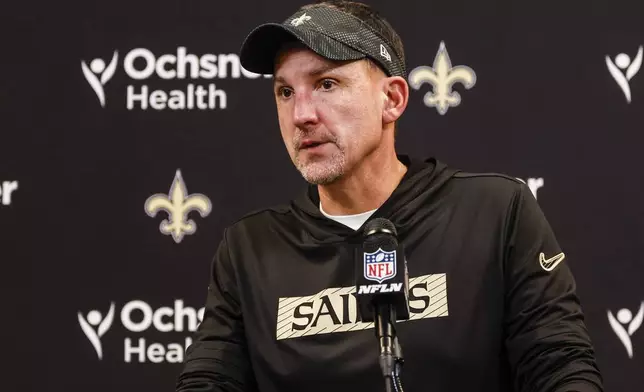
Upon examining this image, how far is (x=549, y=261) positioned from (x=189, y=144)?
1.25 m

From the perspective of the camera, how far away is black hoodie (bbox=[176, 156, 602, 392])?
6.21ft

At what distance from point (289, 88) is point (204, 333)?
55 centimetres

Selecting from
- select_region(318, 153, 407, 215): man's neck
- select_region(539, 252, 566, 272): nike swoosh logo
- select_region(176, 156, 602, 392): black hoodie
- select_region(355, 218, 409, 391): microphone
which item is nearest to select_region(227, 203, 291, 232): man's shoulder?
select_region(176, 156, 602, 392): black hoodie

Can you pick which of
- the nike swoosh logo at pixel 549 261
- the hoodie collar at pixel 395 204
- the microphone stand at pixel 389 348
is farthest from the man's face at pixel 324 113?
the microphone stand at pixel 389 348

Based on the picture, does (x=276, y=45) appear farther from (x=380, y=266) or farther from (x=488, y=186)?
(x=380, y=266)

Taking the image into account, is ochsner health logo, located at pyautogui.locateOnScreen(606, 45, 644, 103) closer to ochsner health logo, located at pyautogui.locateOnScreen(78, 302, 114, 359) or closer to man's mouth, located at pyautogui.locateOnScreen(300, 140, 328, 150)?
man's mouth, located at pyautogui.locateOnScreen(300, 140, 328, 150)

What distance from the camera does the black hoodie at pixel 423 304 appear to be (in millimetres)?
1893

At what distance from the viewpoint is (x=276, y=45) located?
209cm

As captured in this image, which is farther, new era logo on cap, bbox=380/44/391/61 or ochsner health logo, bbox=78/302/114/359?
ochsner health logo, bbox=78/302/114/359

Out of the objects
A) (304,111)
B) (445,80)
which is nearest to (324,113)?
(304,111)

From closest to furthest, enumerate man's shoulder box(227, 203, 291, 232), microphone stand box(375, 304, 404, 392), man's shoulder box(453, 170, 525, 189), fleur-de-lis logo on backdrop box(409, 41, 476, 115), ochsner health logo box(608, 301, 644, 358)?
microphone stand box(375, 304, 404, 392), man's shoulder box(453, 170, 525, 189), man's shoulder box(227, 203, 291, 232), ochsner health logo box(608, 301, 644, 358), fleur-de-lis logo on backdrop box(409, 41, 476, 115)

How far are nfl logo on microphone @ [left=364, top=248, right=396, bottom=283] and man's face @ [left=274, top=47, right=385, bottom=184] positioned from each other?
20.3 inches

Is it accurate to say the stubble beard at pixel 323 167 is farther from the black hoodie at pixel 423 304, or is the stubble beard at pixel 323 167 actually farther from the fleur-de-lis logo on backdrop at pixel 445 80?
the fleur-de-lis logo on backdrop at pixel 445 80

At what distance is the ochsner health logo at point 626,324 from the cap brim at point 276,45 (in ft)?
3.65
